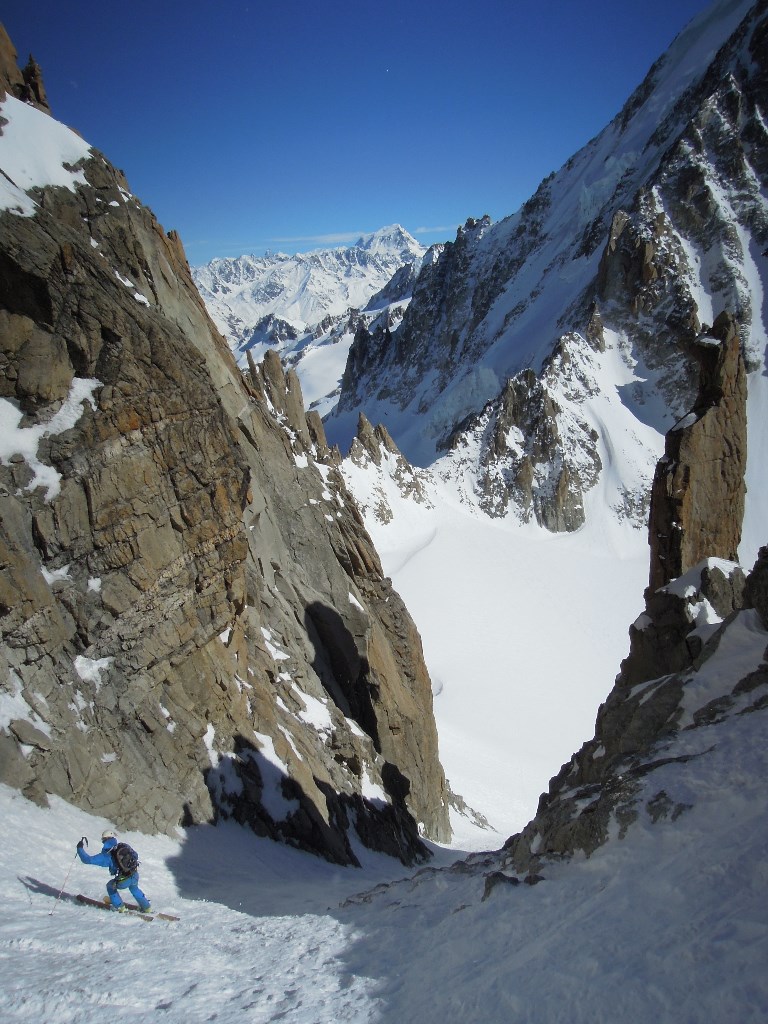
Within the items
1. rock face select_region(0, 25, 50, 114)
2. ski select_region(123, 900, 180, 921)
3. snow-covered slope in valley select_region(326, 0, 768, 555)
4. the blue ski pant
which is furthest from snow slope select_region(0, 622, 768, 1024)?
snow-covered slope in valley select_region(326, 0, 768, 555)

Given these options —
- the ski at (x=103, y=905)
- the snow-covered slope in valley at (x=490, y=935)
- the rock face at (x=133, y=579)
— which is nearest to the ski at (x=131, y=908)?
the ski at (x=103, y=905)

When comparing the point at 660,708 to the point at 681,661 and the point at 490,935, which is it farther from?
the point at 490,935

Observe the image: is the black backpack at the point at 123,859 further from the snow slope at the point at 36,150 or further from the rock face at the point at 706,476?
the rock face at the point at 706,476

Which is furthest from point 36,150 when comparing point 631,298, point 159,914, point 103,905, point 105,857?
point 631,298

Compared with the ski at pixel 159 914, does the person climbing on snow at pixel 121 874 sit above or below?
above

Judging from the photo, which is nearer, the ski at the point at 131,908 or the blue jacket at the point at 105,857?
the ski at the point at 131,908
